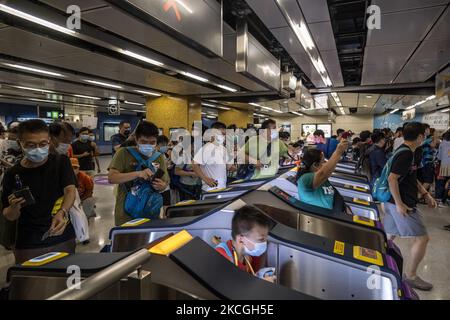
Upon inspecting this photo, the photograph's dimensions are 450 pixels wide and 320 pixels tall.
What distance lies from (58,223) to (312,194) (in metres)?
1.78

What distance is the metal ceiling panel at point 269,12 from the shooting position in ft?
10.3

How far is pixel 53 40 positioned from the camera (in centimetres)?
410

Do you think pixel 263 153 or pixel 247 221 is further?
pixel 263 153

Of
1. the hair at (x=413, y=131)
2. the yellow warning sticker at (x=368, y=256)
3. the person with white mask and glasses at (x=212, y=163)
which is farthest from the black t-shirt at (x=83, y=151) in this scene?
the yellow warning sticker at (x=368, y=256)

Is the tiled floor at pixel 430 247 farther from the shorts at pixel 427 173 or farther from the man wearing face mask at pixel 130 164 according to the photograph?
the man wearing face mask at pixel 130 164

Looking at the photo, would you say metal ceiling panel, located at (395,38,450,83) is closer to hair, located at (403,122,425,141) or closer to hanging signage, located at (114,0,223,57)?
hair, located at (403,122,425,141)

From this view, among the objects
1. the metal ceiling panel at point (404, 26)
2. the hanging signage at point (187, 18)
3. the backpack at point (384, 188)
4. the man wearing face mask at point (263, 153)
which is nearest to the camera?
the hanging signage at point (187, 18)

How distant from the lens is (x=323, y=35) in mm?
4254

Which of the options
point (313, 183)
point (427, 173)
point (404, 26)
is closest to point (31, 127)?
point (313, 183)

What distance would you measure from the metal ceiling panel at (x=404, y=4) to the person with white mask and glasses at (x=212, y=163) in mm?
2294

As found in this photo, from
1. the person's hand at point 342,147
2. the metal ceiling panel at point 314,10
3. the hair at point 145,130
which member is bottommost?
the person's hand at point 342,147

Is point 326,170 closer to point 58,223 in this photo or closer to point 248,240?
point 248,240

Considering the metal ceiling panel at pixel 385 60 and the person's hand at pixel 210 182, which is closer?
the person's hand at pixel 210 182
